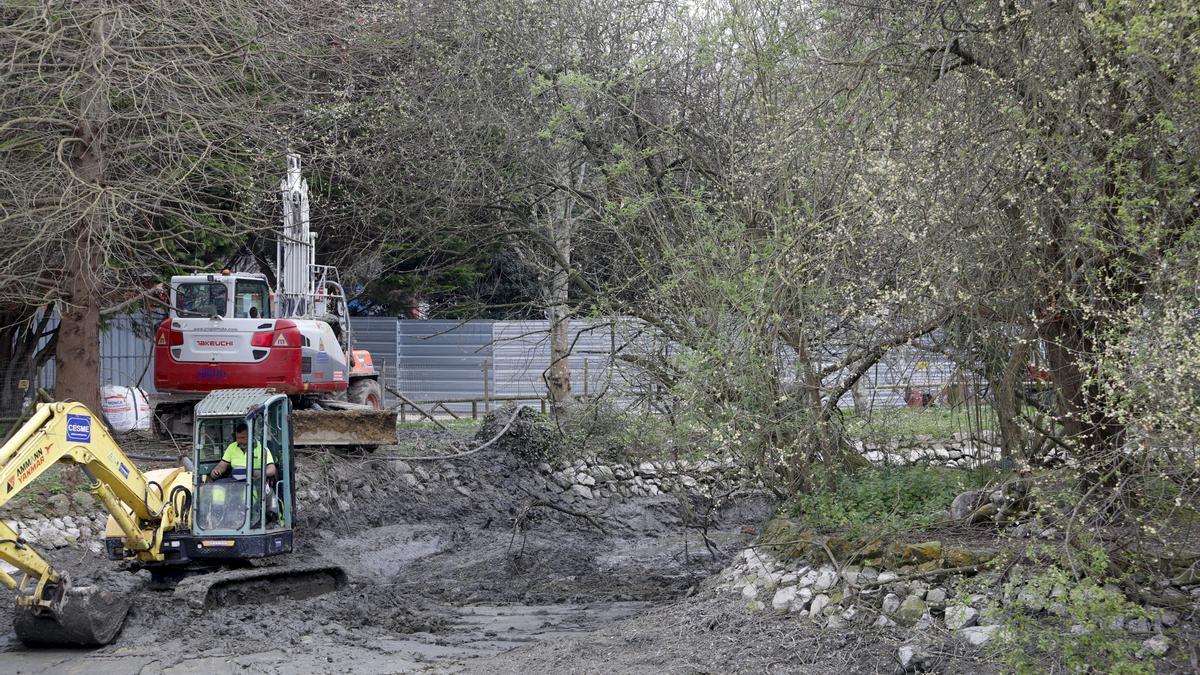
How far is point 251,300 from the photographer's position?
698 inches

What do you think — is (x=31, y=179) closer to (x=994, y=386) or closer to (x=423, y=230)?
(x=423, y=230)

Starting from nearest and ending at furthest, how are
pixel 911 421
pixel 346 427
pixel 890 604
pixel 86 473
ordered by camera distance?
pixel 890 604 < pixel 86 473 < pixel 911 421 < pixel 346 427

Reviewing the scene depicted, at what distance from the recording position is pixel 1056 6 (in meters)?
8.01

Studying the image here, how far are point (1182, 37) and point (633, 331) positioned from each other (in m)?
7.47

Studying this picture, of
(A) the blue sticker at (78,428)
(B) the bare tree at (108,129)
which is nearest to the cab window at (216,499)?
(A) the blue sticker at (78,428)

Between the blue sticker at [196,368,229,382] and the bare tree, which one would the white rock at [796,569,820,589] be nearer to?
the bare tree

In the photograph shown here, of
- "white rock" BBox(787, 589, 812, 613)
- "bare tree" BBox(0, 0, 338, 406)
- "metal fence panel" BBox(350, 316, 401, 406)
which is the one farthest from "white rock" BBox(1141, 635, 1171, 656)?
"metal fence panel" BBox(350, 316, 401, 406)

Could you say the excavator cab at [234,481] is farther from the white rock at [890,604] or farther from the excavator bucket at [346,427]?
the white rock at [890,604]

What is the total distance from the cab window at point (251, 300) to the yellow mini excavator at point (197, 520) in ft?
17.2

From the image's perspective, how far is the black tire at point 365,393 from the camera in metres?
21.1

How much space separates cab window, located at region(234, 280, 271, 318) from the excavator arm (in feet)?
21.1

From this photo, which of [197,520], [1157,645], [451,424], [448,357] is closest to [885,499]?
[1157,645]

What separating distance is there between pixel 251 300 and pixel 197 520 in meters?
6.50

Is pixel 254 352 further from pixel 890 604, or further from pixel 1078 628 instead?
pixel 1078 628
